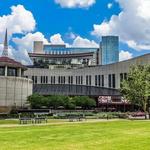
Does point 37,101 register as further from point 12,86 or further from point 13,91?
point 12,86

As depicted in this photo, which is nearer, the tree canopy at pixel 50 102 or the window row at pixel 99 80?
the tree canopy at pixel 50 102

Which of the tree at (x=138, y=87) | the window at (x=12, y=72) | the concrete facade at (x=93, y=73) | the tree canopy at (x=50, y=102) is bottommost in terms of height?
the tree canopy at (x=50, y=102)

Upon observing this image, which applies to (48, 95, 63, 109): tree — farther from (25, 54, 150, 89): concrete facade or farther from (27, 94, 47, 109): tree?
(25, 54, 150, 89): concrete facade

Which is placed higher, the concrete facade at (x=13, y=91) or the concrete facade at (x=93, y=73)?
the concrete facade at (x=93, y=73)

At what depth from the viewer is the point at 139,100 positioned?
71688 mm

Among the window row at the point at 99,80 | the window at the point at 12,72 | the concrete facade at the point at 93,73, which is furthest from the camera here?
the window row at the point at 99,80

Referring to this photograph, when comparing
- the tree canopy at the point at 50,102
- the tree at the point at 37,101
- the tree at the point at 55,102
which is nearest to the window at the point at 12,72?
the tree canopy at the point at 50,102

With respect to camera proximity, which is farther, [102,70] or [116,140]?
[102,70]

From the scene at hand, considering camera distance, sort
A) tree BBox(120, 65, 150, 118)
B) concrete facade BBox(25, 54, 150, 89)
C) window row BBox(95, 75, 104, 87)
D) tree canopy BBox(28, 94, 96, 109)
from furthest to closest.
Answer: window row BBox(95, 75, 104, 87) < concrete facade BBox(25, 54, 150, 89) < tree canopy BBox(28, 94, 96, 109) < tree BBox(120, 65, 150, 118)

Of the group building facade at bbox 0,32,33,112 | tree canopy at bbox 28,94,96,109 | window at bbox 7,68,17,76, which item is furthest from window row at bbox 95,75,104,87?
window at bbox 7,68,17,76

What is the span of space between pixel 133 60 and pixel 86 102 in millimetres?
35050

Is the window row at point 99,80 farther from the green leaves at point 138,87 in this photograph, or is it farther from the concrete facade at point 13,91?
the green leaves at point 138,87

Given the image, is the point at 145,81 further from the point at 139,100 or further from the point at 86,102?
the point at 86,102

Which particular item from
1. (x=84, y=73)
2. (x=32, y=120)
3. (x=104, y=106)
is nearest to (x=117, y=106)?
(x=104, y=106)
